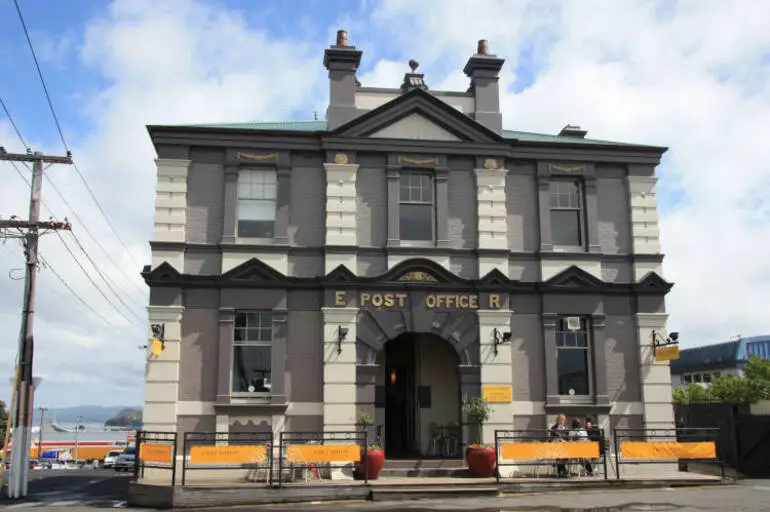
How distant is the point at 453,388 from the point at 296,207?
629 centimetres

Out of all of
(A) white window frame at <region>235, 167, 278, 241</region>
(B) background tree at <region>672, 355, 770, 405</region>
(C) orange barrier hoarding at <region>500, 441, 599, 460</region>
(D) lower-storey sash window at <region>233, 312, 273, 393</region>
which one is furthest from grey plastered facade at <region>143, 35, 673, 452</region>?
(B) background tree at <region>672, 355, 770, 405</region>

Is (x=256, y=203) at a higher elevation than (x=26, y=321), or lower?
higher

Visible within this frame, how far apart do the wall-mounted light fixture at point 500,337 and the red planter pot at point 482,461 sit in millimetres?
2757

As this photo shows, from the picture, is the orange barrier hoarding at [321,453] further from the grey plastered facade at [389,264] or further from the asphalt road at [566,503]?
the grey plastered facade at [389,264]

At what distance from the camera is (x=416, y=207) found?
2062 cm

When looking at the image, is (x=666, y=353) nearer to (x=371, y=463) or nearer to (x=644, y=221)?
(x=644, y=221)

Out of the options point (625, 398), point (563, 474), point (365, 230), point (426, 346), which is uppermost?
point (365, 230)

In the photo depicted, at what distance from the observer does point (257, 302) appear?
63.5 ft

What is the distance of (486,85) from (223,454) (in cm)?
1187

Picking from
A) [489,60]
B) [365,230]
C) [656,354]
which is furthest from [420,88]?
[656,354]

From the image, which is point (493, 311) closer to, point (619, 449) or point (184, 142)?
point (619, 449)

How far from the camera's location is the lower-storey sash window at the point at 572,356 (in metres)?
20.2

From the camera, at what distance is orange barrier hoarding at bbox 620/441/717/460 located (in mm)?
17844

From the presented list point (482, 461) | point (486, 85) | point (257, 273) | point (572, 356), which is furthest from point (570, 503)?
point (486, 85)
